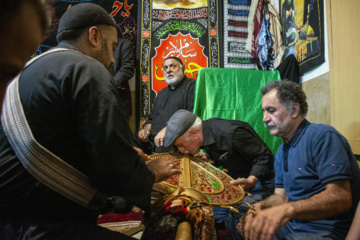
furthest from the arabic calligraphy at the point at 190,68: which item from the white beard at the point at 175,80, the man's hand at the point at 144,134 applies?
the man's hand at the point at 144,134

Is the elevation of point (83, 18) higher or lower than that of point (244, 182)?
higher

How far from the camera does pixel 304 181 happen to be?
157 cm

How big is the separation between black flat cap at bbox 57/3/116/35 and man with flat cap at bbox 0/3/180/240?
36cm

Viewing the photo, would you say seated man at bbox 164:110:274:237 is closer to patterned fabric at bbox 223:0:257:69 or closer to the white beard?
the white beard

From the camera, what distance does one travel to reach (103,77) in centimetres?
101

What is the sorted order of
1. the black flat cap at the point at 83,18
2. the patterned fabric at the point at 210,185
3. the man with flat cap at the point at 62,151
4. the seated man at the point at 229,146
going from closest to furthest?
the man with flat cap at the point at 62,151 → the black flat cap at the point at 83,18 → the patterned fabric at the point at 210,185 → the seated man at the point at 229,146

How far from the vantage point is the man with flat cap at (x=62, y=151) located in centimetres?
94

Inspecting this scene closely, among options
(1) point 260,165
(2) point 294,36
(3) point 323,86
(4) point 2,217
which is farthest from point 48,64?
(2) point 294,36

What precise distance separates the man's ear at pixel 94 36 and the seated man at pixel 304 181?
3.81ft

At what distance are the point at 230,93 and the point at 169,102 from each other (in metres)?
1.00

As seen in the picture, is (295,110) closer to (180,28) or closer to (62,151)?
(62,151)

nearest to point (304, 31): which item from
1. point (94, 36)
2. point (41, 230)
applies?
point (94, 36)

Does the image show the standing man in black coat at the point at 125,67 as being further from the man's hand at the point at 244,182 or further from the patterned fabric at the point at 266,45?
the man's hand at the point at 244,182

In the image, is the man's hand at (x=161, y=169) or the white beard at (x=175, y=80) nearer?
the man's hand at (x=161, y=169)
